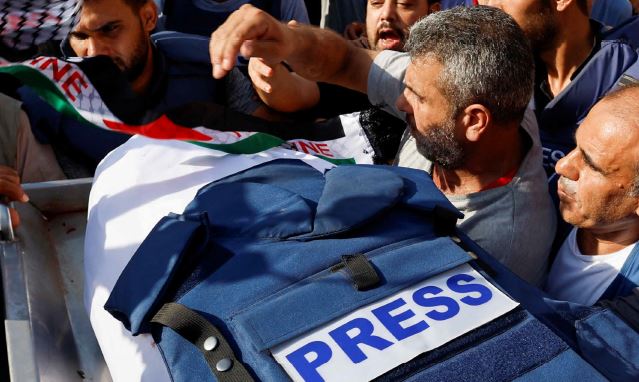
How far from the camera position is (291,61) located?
223 cm

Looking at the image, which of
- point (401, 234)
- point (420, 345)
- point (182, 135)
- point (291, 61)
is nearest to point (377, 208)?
point (401, 234)

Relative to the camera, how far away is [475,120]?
6.39 feet

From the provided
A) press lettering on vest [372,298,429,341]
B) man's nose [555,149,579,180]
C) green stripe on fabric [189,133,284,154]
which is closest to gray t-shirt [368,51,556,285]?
man's nose [555,149,579,180]

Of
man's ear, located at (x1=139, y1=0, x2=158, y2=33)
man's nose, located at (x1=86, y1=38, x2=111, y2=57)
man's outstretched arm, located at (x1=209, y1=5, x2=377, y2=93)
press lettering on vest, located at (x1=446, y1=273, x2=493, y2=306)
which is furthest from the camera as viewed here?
man's ear, located at (x1=139, y1=0, x2=158, y2=33)

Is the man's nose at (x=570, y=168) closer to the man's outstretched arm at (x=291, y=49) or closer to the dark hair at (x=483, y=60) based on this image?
the dark hair at (x=483, y=60)

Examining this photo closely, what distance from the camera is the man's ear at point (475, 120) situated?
1914mm

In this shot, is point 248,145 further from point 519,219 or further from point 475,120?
point 519,219

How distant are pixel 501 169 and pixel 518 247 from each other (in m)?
0.24

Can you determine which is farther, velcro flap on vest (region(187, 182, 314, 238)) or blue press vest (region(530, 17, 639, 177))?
blue press vest (region(530, 17, 639, 177))

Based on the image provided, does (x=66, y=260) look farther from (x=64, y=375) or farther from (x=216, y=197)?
(x=216, y=197)

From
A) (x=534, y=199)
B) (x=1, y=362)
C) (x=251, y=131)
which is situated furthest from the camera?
(x=251, y=131)

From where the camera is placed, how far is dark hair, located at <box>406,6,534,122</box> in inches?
73.7

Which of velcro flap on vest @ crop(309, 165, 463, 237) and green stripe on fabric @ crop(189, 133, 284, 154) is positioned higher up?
velcro flap on vest @ crop(309, 165, 463, 237)

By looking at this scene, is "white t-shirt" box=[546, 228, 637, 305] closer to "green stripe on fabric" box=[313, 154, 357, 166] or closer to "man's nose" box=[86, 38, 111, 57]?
"green stripe on fabric" box=[313, 154, 357, 166]
